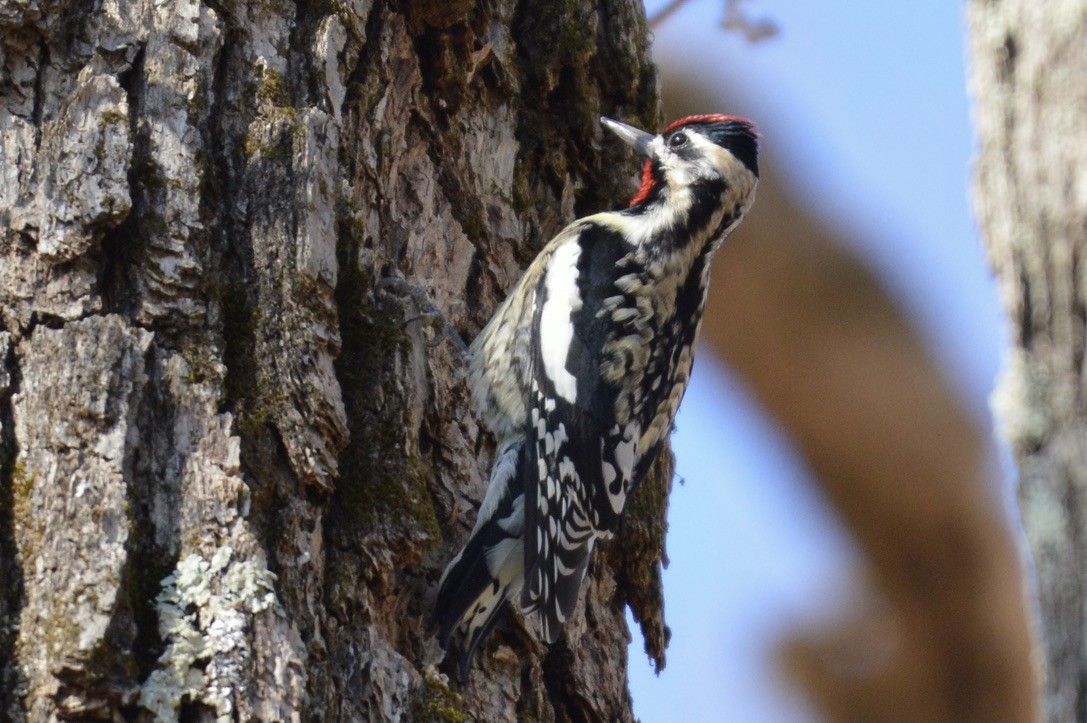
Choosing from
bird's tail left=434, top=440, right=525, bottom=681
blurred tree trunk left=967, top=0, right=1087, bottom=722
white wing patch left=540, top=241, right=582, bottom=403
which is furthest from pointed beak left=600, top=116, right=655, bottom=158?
blurred tree trunk left=967, top=0, right=1087, bottom=722

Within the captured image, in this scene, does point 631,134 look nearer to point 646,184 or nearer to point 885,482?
point 646,184

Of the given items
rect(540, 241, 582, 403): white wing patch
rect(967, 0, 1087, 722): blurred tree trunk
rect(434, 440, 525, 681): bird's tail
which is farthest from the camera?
rect(540, 241, 582, 403): white wing patch

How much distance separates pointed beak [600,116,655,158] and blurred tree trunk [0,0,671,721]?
442mm

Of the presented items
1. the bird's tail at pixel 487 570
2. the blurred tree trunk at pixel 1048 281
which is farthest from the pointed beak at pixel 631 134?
the blurred tree trunk at pixel 1048 281

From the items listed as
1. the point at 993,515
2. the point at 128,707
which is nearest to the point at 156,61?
the point at 128,707

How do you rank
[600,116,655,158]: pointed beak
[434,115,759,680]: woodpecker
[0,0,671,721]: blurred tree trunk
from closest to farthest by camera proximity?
1. [0,0,671,721]: blurred tree trunk
2. [434,115,759,680]: woodpecker
3. [600,116,655,158]: pointed beak

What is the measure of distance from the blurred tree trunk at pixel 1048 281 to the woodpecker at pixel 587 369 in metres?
1.35

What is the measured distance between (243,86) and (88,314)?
605 mm

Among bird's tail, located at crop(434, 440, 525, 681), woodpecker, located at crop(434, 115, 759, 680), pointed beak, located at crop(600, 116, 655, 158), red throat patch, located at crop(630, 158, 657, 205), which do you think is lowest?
bird's tail, located at crop(434, 440, 525, 681)

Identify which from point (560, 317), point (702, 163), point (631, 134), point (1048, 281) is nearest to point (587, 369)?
point (560, 317)

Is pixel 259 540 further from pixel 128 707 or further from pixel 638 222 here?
pixel 638 222

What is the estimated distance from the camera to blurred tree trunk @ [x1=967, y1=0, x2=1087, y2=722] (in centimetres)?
141

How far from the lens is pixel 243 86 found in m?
2.66

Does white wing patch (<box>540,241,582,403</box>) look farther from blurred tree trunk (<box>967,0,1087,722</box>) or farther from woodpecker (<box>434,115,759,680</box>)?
blurred tree trunk (<box>967,0,1087,722</box>)
